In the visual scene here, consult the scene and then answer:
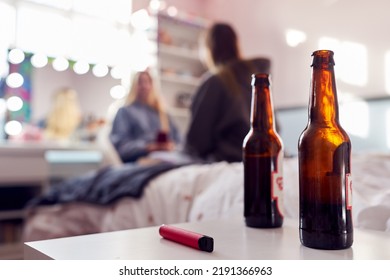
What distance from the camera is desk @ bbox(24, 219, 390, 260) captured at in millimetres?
396

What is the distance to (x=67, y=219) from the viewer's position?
1228 mm

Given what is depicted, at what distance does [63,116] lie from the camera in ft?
7.64

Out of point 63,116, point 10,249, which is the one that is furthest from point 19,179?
point 63,116

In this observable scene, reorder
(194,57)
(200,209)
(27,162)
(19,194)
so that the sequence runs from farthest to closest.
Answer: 1. (194,57)
2. (19,194)
3. (27,162)
4. (200,209)

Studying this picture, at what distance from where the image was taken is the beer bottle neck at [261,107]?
546 millimetres

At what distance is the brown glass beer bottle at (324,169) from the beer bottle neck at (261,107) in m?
0.10

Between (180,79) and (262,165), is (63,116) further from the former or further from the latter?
(262,165)

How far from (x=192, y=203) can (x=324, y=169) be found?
59 centimetres

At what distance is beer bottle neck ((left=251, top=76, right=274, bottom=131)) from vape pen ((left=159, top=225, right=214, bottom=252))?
0.19 meters

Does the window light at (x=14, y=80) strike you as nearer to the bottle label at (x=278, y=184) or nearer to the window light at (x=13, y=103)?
the window light at (x=13, y=103)

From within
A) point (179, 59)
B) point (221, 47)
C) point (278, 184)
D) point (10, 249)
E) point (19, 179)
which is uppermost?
point (179, 59)

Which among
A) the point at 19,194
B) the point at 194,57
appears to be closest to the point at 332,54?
the point at 19,194
